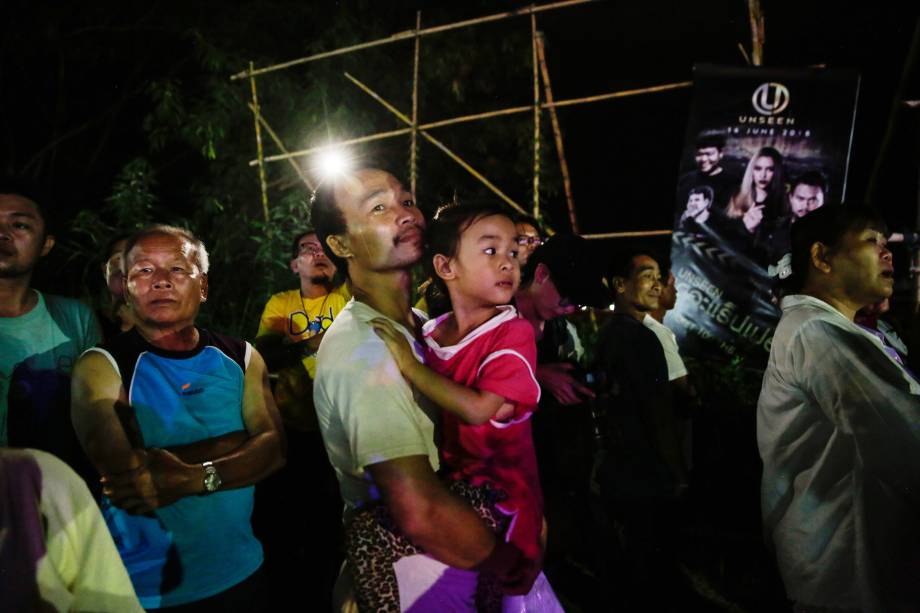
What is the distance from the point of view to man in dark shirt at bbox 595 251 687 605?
4160mm

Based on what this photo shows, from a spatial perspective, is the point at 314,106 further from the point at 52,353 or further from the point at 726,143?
the point at 52,353

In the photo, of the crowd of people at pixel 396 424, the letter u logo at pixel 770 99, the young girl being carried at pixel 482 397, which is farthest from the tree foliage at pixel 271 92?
the young girl being carried at pixel 482 397

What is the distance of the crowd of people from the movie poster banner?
326 centimetres

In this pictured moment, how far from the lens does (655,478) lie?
4160 millimetres

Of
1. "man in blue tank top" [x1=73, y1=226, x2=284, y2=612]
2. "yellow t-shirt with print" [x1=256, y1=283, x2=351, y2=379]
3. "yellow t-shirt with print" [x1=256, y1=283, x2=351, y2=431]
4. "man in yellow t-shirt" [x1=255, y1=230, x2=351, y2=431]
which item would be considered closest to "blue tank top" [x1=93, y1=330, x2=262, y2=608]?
"man in blue tank top" [x1=73, y1=226, x2=284, y2=612]

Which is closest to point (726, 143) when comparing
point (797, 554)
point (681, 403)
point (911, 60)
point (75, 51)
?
point (911, 60)

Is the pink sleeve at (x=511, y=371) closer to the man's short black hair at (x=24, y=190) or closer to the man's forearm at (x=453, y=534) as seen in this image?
the man's forearm at (x=453, y=534)

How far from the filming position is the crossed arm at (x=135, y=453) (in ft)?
7.73

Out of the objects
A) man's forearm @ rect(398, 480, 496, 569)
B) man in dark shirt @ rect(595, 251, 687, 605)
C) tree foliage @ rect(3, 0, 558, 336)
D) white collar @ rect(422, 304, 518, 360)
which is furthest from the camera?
tree foliage @ rect(3, 0, 558, 336)

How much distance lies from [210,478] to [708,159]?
5731mm

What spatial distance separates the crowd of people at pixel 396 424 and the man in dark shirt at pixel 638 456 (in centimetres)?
47

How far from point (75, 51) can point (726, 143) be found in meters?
11.5

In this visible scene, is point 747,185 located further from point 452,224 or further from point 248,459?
point 248,459

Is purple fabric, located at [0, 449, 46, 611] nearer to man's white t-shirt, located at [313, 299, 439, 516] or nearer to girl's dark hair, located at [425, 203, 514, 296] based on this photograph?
man's white t-shirt, located at [313, 299, 439, 516]
